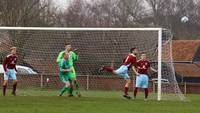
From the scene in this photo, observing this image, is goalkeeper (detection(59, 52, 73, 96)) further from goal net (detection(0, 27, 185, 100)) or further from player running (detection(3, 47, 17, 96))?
goal net (detection(0, 27, 185, 100))

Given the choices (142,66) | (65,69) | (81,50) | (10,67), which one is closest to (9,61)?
(10,67)

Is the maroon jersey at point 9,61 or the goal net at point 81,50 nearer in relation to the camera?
the maroon jersey at point 9,61

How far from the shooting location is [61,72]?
73.8 feet

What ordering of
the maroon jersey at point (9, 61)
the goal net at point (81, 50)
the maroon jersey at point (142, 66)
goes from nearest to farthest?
1. the maroon jersey at point (142, 66)
2. the maroon jersey at point (9, 61)
3. the goal net at point (81, 50)

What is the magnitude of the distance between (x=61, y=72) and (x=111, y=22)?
130 feet

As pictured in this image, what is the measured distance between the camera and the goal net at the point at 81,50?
27798 mm

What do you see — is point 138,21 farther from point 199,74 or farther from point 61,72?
point 61,72

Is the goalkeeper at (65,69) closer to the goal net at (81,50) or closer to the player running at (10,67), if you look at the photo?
the player running at (10,67)

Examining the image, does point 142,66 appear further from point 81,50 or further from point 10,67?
point 81,50

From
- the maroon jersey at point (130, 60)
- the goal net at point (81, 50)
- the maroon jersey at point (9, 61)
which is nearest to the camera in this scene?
the maroon jersey at point (130, 60)

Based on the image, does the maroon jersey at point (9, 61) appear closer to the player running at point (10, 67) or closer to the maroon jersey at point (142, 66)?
the player running at point (10, 67)

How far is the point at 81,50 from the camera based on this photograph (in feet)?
100

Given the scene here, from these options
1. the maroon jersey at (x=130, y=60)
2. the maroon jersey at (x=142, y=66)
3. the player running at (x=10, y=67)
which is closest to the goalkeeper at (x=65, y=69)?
the player running at (x=10, y=67)

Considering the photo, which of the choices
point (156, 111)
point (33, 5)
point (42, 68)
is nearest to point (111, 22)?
point (33, 5)
